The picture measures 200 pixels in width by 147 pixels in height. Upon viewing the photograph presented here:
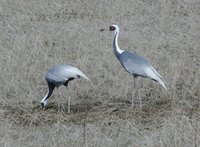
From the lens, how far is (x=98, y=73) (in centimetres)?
924

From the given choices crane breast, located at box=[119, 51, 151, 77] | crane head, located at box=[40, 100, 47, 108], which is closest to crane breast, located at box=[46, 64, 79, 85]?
crane head, located at box=[40, 100, 47, 108]

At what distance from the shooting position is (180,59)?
9961 mm

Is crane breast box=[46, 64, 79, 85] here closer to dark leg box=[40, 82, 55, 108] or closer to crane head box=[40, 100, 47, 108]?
dark leg box=[40, 82, 55, 108]

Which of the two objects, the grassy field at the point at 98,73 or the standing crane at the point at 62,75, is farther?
the standing crane at the point at 62,75

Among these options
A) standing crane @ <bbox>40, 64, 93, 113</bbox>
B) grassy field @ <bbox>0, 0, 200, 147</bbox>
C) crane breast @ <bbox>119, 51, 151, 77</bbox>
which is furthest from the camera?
crane breast @ <bbox>119, 51, 151, 77</bbox>

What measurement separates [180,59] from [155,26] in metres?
2.38

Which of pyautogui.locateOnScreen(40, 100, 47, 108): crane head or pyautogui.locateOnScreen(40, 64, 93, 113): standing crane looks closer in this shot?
pyautogui.locateOnScreen(40, 64, 93, 113): standing crane

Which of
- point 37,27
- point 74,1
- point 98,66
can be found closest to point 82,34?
point 37,27

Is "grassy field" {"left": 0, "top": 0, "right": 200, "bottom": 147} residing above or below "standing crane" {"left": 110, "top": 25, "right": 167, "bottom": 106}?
below

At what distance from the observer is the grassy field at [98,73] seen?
656 cm

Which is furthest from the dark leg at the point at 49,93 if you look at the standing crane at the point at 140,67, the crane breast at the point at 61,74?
the standing crane at the point at 140,67

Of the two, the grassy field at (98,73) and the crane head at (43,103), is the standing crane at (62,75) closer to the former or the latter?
the crane head at (43,103)

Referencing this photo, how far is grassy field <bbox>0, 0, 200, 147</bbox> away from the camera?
6559 mm

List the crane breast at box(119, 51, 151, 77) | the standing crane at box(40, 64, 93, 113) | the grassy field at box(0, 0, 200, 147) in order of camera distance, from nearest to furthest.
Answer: the grassy field at box(0, 0, 200, 147)
the standing crane at box(40, 64, 93, 113)
the crane breast at box(119, 51, 151, 77)
